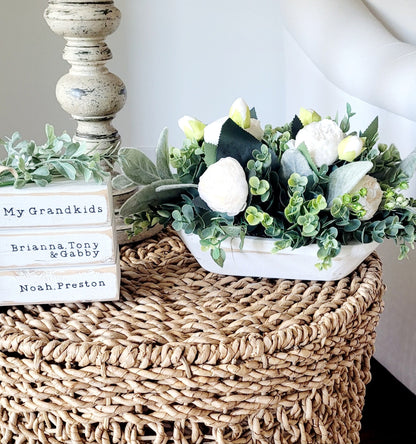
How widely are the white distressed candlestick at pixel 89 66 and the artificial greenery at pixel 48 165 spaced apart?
0.10 m

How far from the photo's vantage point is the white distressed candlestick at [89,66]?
0.84 meters

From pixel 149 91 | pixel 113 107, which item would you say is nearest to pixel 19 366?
pixel 113 107

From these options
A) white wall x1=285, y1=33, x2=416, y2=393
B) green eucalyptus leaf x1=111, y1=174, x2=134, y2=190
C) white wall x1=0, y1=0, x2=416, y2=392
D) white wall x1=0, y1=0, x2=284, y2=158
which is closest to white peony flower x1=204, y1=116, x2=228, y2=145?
green eucalyptus leaf x1=111, y1=174, x2=134, y2=190

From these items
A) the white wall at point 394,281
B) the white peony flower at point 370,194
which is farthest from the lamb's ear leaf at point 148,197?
the white wall at point 394,281

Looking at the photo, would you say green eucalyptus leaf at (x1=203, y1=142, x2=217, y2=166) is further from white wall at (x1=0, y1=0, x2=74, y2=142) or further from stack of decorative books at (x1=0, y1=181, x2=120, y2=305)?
white wall at (x1=0, y1=0, x2=74, y2=142)

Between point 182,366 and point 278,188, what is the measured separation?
24cm

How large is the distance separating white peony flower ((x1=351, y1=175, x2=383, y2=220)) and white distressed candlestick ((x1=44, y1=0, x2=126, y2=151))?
0.35m

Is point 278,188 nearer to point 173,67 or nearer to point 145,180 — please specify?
point 145,180

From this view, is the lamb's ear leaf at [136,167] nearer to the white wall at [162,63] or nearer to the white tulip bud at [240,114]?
the white tulip bud at [240,114]

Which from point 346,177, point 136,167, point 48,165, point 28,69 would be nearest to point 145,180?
point 136,167

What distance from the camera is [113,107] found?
90cm

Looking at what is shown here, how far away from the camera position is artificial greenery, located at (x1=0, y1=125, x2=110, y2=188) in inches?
27.5

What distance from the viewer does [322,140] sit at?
0.73 m

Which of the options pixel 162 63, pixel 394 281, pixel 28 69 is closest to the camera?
pixel 394 281
